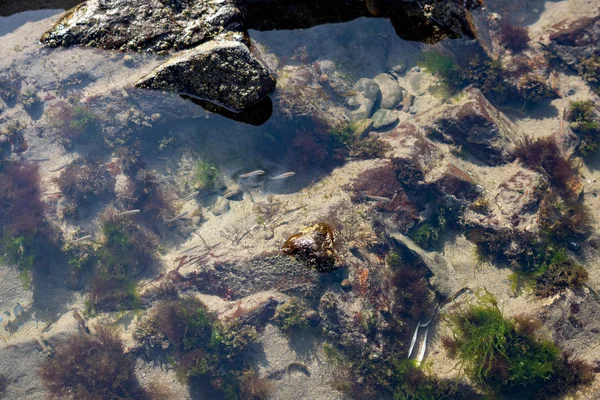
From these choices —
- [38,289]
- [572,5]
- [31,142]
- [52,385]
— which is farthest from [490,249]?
[31,142]

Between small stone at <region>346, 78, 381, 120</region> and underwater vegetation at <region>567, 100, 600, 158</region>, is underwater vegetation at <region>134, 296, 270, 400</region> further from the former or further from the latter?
underwater vegetation at <region>567, 100, 600, 158</region>

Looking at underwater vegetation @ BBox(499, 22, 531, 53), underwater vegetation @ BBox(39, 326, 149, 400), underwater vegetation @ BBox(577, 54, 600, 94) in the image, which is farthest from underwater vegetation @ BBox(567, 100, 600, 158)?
underwater vegetation @ BBox(39, 326, 149, 400)

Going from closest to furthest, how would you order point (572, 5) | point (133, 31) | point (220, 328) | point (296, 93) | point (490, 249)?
point (133, 31) → point (490, 249) → point (220, 328) → point (296, 93) → point (572, 5)

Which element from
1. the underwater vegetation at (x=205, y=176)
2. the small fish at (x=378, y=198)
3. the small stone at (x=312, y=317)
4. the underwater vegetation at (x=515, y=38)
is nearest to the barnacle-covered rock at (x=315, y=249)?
the small stone at (x=312, y=317)

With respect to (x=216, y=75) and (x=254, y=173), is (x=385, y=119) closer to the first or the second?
(x=254, y=173)

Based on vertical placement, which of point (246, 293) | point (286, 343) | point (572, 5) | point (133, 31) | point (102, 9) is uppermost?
point (102, 9)

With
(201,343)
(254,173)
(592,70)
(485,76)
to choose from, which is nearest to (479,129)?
(485,76)

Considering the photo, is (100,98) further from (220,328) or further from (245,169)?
(220,328)
